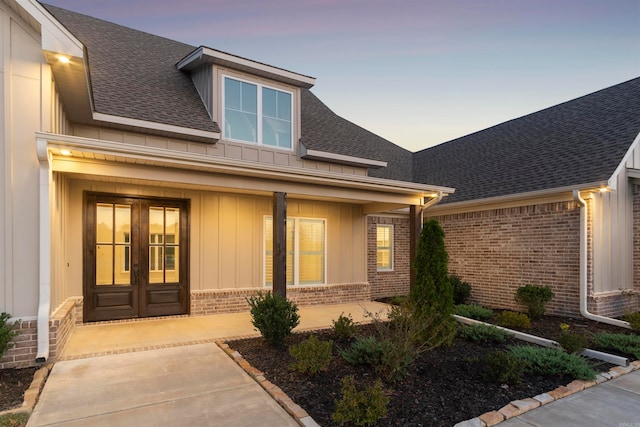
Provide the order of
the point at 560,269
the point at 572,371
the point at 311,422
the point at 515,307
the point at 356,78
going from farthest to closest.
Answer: the point at 356,78 < the point at 515,307 < the point at 560,269 < the point at 572,371 < the point at 311,422

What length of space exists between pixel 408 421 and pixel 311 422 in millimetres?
876

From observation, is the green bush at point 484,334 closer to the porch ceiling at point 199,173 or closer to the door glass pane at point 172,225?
the porch ceiling at point 199,173

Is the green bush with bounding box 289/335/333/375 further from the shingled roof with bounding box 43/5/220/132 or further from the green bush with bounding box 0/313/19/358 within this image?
the shingled roof with bounding box 43/5/220/132

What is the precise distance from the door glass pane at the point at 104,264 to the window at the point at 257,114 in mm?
3321

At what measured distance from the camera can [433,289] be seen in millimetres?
5281

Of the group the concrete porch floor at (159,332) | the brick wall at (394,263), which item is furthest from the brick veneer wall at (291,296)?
the brick wall at (394,263)

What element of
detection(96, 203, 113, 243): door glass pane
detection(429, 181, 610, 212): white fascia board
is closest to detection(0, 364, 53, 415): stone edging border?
detection(96, 203, 113, 243): door glass pane

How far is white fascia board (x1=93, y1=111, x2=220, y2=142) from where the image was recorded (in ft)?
21.7

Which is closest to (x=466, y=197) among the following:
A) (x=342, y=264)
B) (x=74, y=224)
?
(x=342, y=264)

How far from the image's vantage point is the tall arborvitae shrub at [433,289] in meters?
5.21

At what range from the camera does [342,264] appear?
953 cm

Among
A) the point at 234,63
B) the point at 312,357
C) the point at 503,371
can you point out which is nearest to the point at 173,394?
the point at 312,357

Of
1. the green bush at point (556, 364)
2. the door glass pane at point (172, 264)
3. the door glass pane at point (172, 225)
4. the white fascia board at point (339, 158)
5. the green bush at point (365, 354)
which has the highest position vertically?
the white fascia board at point (339, 158)

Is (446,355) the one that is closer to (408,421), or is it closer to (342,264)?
(408,421)
